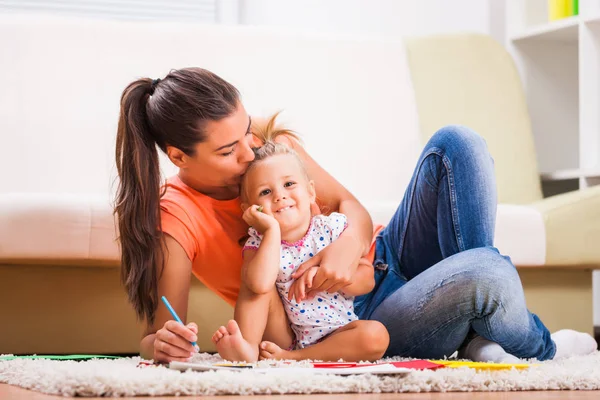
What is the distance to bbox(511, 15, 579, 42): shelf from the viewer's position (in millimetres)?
2709

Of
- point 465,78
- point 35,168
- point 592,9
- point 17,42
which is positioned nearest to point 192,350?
point 35,168

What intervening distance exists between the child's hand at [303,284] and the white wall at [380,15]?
5.55 ft

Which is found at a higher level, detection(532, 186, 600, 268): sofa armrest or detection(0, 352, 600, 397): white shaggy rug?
→ detection(0, 352, 600, 397): white shaggy rug

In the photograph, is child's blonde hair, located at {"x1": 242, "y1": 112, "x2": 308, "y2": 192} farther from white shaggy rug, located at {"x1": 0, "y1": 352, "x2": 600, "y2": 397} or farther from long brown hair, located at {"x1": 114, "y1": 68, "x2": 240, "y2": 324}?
white shaggy rug, located at {"x1": 0, "y1": 352, "x2": 600, "y2": 397}

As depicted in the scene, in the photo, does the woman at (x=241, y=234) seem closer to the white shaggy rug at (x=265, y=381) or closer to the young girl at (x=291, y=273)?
the young girl at (x=291, y=273)

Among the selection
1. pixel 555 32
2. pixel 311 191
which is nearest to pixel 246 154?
pixel 311 191

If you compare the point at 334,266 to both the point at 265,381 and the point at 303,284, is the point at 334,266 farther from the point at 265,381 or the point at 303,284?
the point at 265,381

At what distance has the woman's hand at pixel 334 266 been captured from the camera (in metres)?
1.30

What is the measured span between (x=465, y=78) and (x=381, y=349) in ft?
4.85

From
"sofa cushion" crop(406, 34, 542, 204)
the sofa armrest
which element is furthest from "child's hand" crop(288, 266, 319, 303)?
"sofa cushion" crop(406, 34, 542, 204)

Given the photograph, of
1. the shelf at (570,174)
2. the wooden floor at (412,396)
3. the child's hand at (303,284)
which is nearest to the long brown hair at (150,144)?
the child's hand at (303,284)

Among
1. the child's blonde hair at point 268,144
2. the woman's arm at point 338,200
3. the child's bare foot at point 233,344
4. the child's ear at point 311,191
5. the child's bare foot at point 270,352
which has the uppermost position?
the child's blonde hair at point 268,144

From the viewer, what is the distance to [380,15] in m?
3.01

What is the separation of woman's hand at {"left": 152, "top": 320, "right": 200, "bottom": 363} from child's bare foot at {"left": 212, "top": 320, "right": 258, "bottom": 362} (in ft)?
0.22
